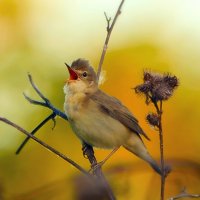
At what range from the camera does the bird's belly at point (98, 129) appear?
4652 mm

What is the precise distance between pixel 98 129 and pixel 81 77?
424 millimetres

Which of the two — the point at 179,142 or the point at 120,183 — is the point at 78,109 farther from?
the point at 179,142

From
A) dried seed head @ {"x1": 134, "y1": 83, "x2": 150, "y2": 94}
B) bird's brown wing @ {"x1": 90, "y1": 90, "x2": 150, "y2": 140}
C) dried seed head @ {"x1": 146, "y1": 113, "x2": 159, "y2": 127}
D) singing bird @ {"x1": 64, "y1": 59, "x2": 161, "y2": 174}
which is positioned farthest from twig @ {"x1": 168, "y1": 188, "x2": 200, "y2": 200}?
bird's brown wing @ {"x1": 90, "y1": 90, "x2": 150, "y2": 140}

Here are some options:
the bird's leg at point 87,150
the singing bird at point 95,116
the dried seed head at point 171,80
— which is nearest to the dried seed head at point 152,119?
the dried seed head at point 171,80

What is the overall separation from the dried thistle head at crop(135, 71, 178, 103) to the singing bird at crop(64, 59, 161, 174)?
138cm

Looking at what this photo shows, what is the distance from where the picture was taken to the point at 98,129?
471 cm

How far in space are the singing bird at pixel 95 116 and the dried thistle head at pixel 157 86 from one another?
4.51 ft

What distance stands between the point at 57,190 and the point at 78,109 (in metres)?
2.80

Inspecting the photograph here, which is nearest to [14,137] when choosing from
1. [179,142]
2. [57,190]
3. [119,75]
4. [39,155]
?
[39,155]

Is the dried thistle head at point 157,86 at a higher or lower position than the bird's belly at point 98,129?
higher

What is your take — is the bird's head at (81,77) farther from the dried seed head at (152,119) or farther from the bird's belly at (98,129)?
the dried seed head at (152,119)

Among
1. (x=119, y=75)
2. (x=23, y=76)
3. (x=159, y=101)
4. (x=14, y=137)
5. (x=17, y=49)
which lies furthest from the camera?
(x=17, y=49)

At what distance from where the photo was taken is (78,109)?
4.73 m

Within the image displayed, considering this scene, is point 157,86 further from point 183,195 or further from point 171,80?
point 183,195
